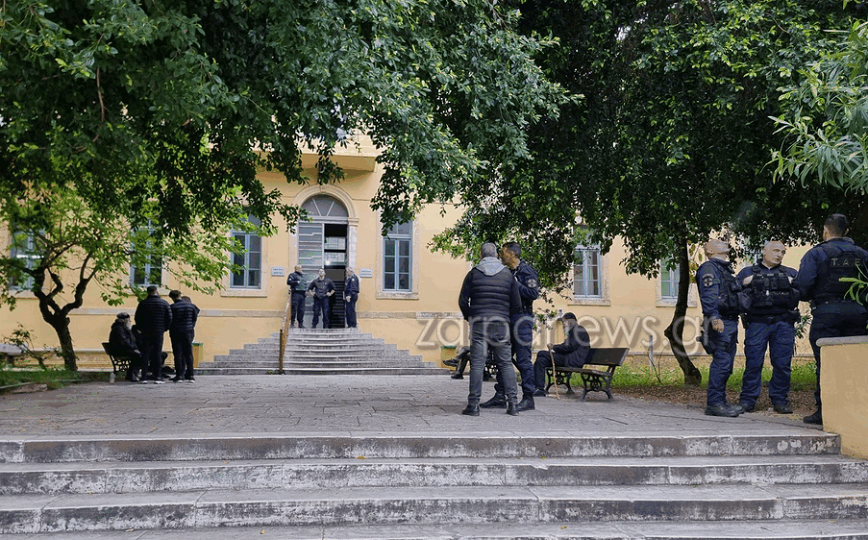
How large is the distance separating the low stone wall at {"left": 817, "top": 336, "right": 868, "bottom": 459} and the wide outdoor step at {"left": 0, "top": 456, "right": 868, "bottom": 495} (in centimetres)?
35

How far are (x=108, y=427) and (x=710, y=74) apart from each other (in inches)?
300

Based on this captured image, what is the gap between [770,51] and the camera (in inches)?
337

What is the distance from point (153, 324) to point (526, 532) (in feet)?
35.4

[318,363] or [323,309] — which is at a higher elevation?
[323,309]

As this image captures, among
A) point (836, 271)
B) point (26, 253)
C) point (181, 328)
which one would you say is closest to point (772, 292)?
point (836, 271)

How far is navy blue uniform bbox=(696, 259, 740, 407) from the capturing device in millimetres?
7930

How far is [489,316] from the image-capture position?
7.96 meters

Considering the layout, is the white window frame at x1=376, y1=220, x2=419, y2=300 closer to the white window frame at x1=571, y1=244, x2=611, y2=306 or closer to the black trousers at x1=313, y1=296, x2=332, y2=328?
the black trousers at x1=313, y1=296, x2=332, y2=328

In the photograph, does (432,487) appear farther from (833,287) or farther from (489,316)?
(833,287)

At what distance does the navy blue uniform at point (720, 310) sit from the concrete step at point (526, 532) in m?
2.94

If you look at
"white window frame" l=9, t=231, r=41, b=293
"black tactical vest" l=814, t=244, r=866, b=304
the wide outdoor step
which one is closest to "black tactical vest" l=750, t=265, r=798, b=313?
"black tactical vest" l=814, t=244, r=866, b=304

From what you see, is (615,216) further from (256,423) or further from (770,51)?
(256,423)

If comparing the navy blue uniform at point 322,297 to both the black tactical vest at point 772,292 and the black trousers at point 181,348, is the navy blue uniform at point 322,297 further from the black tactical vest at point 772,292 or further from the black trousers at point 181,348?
the black tactical vest at point 772,292

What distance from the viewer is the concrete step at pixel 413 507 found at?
4.86 metres
